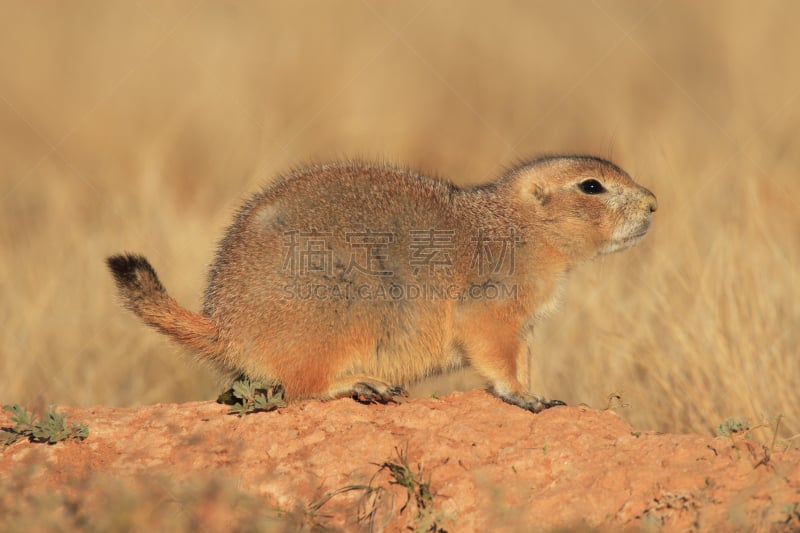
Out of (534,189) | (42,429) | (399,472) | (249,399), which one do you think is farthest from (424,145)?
(399,472)

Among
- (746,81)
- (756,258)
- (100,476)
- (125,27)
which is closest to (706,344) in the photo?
(756,258)

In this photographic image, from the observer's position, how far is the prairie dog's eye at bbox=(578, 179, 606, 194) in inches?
266

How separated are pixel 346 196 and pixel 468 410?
5.09ft

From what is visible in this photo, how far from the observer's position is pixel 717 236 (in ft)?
28.3

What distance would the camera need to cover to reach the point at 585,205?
670 centimetres

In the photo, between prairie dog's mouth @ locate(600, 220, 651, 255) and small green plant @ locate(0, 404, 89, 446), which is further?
prairie dog's mouth @ locate(600, 220, 651, 255)

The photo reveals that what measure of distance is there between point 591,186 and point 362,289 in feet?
6.78

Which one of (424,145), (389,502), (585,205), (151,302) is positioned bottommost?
(389,502)

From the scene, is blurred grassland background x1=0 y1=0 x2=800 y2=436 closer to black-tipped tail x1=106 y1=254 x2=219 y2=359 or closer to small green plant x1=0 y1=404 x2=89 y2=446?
black-tipped tail x1=106 y1=254 x2=219 y2=359

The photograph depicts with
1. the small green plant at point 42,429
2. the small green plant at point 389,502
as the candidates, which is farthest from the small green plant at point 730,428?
the small green plant at point 42,429

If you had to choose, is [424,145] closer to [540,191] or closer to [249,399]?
[540,191]

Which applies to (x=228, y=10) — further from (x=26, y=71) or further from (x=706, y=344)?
(x=706, y=344)

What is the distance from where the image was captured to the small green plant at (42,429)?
16.4 feet

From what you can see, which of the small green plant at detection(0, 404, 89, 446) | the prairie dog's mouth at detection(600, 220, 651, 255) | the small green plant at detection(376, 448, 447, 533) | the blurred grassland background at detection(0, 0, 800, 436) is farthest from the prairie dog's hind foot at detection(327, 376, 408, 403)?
the prairie dog's mouth at detection(600, 220, 651, 255)
